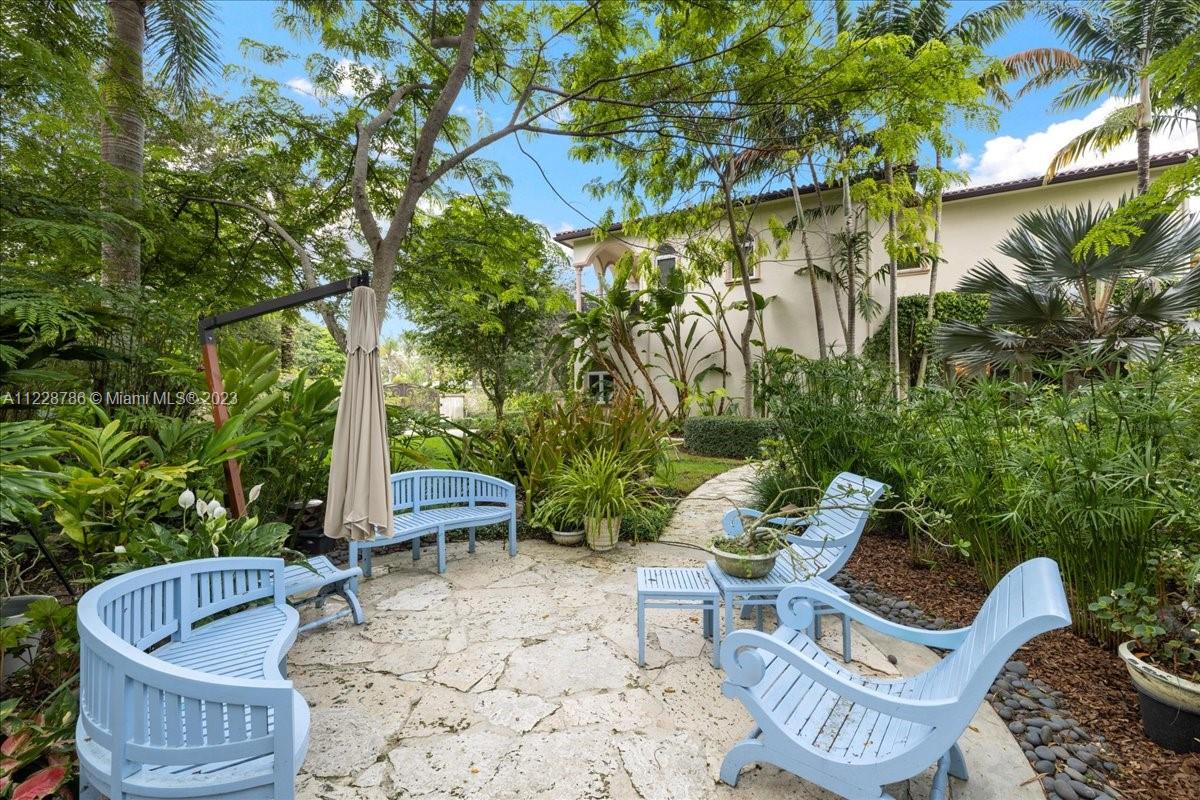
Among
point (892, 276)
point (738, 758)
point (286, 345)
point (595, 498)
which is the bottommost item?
point (738, 758)

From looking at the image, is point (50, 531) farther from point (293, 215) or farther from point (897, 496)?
point (897, 496)

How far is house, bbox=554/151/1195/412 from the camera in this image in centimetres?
1052

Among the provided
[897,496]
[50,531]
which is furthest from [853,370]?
[50,531]

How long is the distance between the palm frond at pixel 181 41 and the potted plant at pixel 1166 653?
806 cm

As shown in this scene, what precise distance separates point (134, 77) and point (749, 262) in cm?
1019

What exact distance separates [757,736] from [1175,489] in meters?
2.30

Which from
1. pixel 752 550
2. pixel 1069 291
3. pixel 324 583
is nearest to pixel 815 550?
pixel 752 550

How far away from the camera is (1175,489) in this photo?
2.47 m

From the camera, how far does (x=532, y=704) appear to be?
254 cm

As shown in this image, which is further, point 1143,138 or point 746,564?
point 1143,138

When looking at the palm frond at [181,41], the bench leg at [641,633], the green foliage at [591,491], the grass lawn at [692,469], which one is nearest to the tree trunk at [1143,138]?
the grass lawn at [692,469]

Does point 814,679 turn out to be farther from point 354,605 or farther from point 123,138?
point 123,138

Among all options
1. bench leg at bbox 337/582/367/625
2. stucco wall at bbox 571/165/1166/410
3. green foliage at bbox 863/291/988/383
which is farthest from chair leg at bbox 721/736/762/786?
green foliage at bbox 863/291/988/383

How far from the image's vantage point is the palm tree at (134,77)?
396cm
